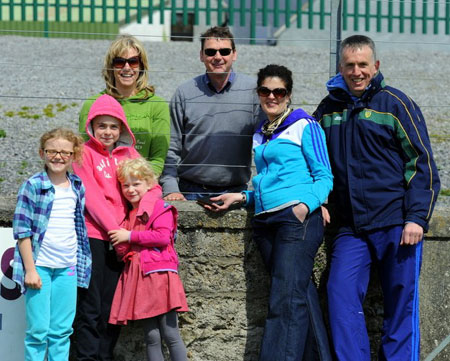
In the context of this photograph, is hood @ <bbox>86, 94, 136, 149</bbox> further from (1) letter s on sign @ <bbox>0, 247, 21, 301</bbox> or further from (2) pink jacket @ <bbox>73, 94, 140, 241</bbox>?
(1) letter s on sign @ <bbox>0, 247, 21, 301</bbox>

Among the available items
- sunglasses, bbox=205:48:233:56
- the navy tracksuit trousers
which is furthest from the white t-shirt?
the navy tracksuit trousers

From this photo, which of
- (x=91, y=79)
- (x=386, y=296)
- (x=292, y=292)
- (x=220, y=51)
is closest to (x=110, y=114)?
(x=220, y=51)

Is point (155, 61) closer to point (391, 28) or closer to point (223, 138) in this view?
point (391, 28)

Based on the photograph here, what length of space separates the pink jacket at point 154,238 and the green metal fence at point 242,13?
959 centimetres

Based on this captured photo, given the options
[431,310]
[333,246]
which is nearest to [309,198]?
[333,246]

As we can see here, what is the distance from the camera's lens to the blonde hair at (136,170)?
16.9 ft

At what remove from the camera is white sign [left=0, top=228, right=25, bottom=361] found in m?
5.46

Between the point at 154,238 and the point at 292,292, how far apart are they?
0.90 metres

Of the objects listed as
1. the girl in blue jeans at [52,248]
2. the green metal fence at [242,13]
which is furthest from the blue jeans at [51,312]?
the green metal fence at [242,13]

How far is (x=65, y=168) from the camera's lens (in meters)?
5.04

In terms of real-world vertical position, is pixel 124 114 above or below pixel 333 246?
above

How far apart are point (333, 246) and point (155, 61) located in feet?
33.6

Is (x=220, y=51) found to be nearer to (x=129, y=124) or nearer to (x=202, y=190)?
(x=129, y=124)

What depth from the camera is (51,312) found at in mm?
5023
